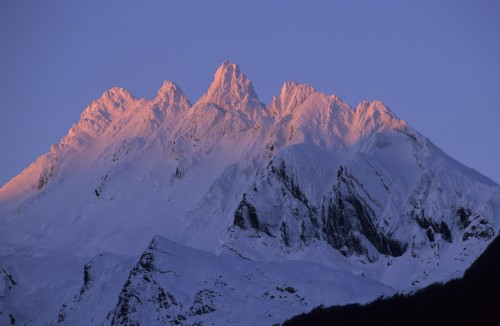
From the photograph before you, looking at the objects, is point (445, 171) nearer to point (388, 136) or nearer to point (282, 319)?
point (388, 136)

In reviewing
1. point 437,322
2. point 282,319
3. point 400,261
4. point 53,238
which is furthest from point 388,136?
point 437,322

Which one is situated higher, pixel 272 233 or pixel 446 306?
pixel 272 233

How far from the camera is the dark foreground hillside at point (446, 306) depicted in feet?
195

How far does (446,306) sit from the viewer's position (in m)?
65.4

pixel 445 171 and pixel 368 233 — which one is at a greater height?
pixel 445 171

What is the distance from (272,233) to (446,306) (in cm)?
9532

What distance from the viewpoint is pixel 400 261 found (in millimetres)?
149875

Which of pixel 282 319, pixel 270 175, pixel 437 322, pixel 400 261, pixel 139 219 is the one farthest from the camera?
pixel 139 219

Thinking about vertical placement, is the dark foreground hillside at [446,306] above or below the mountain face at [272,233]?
below

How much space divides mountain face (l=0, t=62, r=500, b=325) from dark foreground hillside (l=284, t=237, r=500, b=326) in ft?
64.6

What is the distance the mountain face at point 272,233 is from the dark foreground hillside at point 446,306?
19684 mm

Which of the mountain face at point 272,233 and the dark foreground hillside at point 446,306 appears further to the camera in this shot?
the mountain face at point 272,233

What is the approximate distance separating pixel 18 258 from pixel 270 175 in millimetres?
41696

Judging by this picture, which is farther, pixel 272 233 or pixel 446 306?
pixel 272 233
